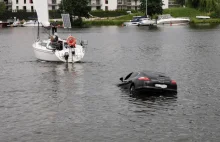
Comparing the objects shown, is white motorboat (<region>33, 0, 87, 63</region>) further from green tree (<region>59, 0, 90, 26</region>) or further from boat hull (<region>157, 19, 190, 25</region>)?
boat hull (<region>157, 19, 190, 25</region>)

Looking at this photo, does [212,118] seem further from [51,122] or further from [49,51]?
[49,51]

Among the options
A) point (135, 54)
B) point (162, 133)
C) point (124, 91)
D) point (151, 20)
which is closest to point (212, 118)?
point (162, 133)

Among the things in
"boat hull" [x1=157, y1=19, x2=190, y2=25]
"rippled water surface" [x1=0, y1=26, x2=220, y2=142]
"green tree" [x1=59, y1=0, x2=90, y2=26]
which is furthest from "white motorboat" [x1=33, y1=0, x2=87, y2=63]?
"boat hull" [x1=157, y1=19, x2=190, y2=25]

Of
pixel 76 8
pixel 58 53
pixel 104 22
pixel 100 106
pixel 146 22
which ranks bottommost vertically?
pixel 100 106

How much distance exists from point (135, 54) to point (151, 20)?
11023 cm

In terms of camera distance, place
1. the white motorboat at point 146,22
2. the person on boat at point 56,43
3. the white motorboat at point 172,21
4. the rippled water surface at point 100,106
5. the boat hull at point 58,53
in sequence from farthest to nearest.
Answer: the white motorboat at point 172,21, the white motorboat at point 146,22, the person on boat at point 56,43, the boat hull at point 58,53, the rippled water surface at point 100,106

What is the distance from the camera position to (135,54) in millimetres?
74125

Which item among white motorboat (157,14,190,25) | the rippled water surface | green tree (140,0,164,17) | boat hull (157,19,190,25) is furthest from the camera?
green tree (140,0,164,17)

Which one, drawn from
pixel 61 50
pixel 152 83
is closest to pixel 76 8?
pixel 61 50

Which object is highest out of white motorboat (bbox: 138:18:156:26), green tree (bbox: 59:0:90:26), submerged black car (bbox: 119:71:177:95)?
green tree (bbox: 59:0:90:26)

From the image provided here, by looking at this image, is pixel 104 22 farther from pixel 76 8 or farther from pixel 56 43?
pixel 56 43

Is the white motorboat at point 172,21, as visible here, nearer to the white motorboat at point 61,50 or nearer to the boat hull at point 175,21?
the boat hull at point 175,21

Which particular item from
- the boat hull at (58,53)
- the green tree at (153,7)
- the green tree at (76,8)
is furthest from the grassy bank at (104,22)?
the boat hull at (58,53)

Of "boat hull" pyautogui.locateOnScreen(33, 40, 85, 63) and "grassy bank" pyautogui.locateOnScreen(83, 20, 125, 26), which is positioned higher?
"grassy bank" pyautogui.locateOnScreen(83, 20, 125, 26)
